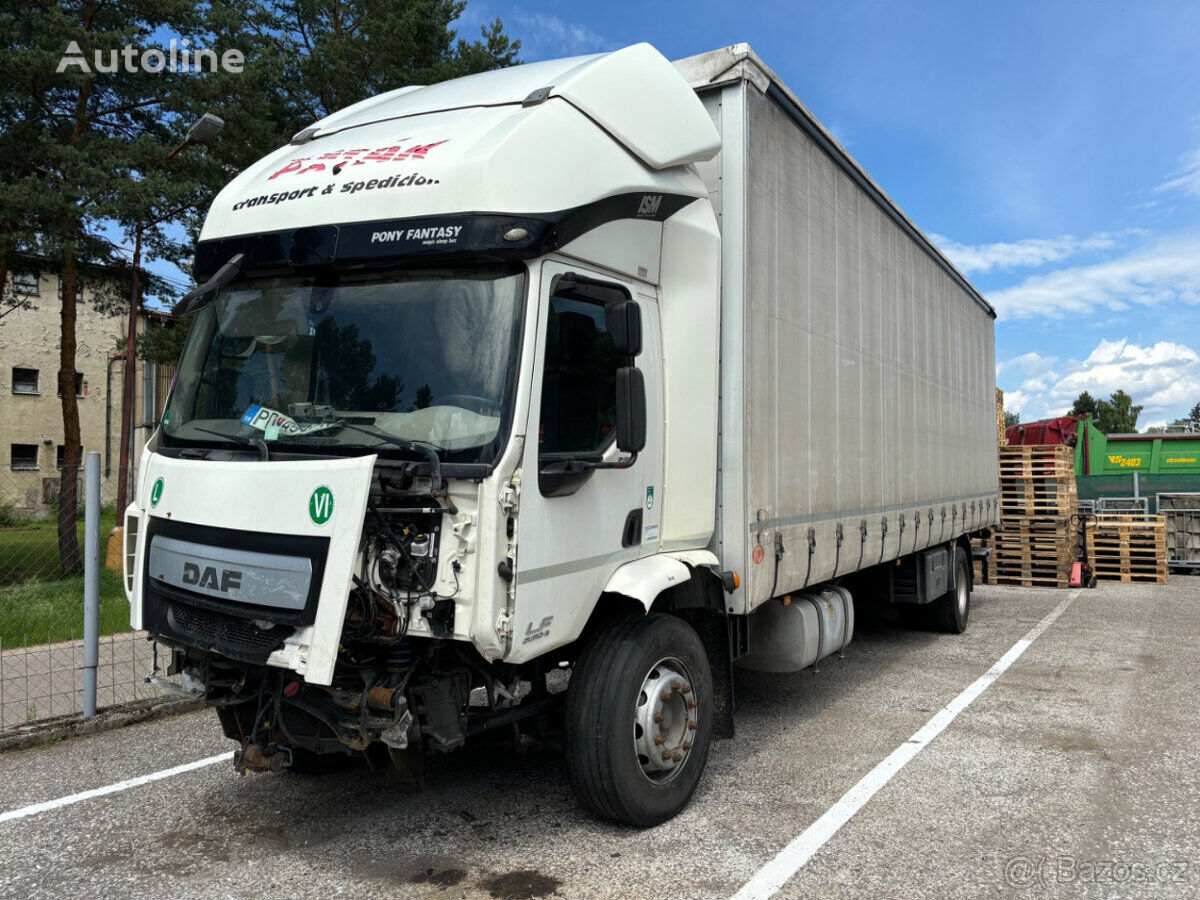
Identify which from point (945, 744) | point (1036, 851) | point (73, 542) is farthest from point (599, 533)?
point (73, 542)

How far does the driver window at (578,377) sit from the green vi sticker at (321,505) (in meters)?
0.84

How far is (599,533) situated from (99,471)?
4.35 metres

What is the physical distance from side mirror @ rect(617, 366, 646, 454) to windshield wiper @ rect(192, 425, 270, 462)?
1447mm

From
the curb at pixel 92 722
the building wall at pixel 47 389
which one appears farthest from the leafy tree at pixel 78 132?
the building wall at pixel 47 389

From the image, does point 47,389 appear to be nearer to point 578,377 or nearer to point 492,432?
point 578,377

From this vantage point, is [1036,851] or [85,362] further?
[85,362]

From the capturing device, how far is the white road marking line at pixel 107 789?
4.52 m

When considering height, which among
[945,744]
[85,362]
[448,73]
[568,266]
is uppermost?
[448,73]

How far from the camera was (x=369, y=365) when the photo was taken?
3609mm

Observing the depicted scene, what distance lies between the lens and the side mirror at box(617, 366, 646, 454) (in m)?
3.70

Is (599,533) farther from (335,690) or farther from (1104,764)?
(1104,764)

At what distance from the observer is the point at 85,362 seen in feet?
122

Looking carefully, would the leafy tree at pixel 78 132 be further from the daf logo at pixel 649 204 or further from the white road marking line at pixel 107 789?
the daf logo at pixel 649 204

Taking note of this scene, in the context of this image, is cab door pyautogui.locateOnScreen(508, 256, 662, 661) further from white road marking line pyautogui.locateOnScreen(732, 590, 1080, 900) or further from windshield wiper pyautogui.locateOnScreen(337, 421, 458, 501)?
white road marking line pyautogui.locateOnScreen(732, 590, 1080, 900)
